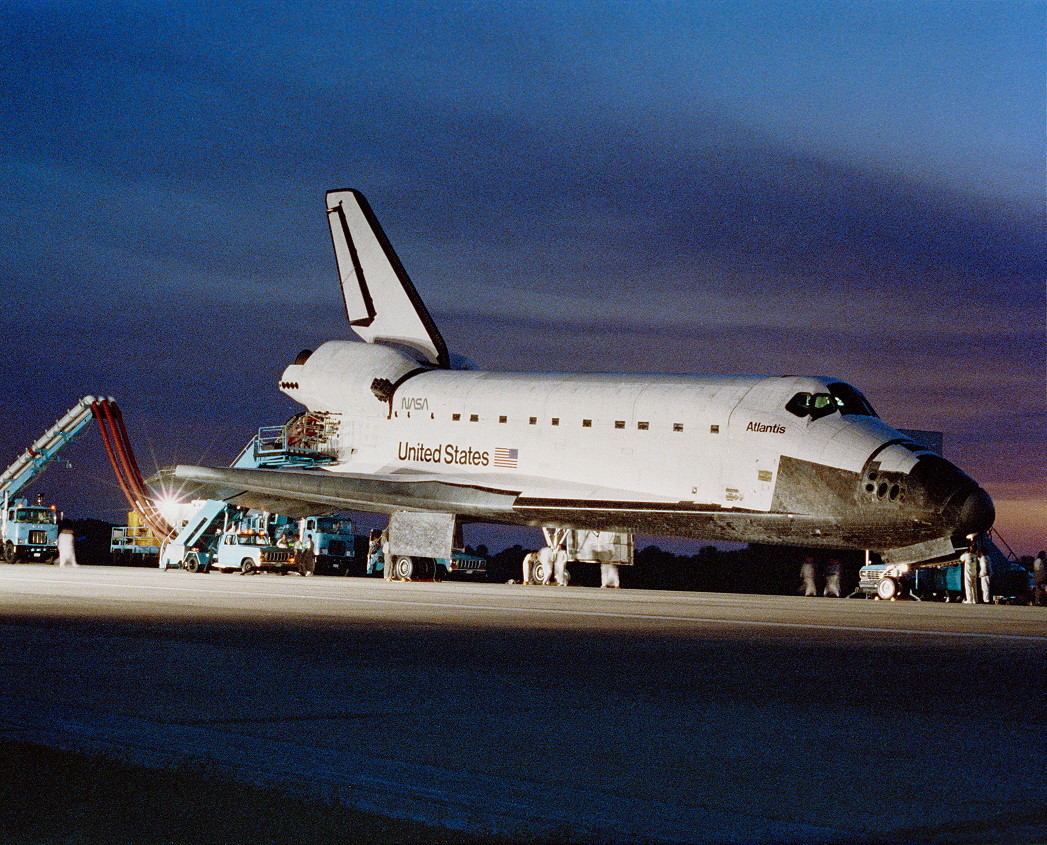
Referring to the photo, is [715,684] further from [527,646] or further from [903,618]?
[903,618]

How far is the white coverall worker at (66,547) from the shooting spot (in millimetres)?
36300

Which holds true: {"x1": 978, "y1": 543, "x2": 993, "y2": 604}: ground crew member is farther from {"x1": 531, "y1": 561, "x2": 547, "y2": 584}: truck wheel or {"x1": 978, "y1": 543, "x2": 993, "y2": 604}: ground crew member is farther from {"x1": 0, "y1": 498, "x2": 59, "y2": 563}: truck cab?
{"x1": 0, "y1": 498, "x2": 59, "y2": 563}: truck cab

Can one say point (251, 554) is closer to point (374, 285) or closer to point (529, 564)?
point (529, 564)

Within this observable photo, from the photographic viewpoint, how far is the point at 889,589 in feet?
83.2

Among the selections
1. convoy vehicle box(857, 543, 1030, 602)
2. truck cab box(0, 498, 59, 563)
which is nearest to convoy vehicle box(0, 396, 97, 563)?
truck cab box(0, 498, 59, 563)

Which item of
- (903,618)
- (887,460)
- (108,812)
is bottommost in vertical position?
(108,812)

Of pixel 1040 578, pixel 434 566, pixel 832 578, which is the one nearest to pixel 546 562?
pixel 434 566

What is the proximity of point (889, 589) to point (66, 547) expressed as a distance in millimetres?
23535

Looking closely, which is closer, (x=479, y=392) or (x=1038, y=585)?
(x=1038, y=585)

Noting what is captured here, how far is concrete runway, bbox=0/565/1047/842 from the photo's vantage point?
14.1 ft

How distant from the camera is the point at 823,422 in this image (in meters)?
23.2

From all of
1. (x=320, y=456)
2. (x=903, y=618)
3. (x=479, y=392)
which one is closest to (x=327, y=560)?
(x=320, y=456)

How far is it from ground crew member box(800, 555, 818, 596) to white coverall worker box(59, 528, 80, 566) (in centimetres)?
2071

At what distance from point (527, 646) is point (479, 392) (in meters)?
17.7
